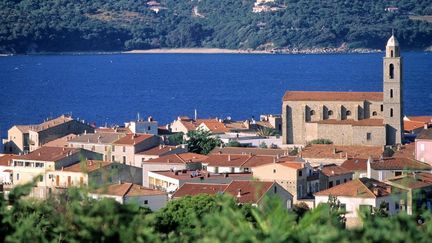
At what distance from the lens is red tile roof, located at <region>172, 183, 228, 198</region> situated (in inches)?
1175

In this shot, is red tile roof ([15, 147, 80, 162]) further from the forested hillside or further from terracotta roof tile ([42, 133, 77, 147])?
the forested hillside

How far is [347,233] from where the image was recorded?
43.0ft

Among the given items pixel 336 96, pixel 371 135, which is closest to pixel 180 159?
pixel 371 135

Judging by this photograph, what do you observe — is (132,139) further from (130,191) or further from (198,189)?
(130,191)

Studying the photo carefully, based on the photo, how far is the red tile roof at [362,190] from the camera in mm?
28891

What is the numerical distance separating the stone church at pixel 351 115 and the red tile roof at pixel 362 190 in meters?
16.0

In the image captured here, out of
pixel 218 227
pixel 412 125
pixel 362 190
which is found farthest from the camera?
pixel 412 125

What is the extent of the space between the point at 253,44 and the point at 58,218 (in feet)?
572

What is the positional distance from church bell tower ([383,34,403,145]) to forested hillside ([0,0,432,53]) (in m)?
128

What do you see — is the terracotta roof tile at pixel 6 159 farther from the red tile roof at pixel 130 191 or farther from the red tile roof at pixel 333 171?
the red tile roof at pixel 130 191

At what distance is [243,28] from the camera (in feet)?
634

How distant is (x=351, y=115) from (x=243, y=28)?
145 metres

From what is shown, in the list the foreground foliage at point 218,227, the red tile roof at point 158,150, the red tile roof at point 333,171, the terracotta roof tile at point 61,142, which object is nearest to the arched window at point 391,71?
the red tile roof at point 158,150

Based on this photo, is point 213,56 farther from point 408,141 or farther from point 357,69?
point 408,141
